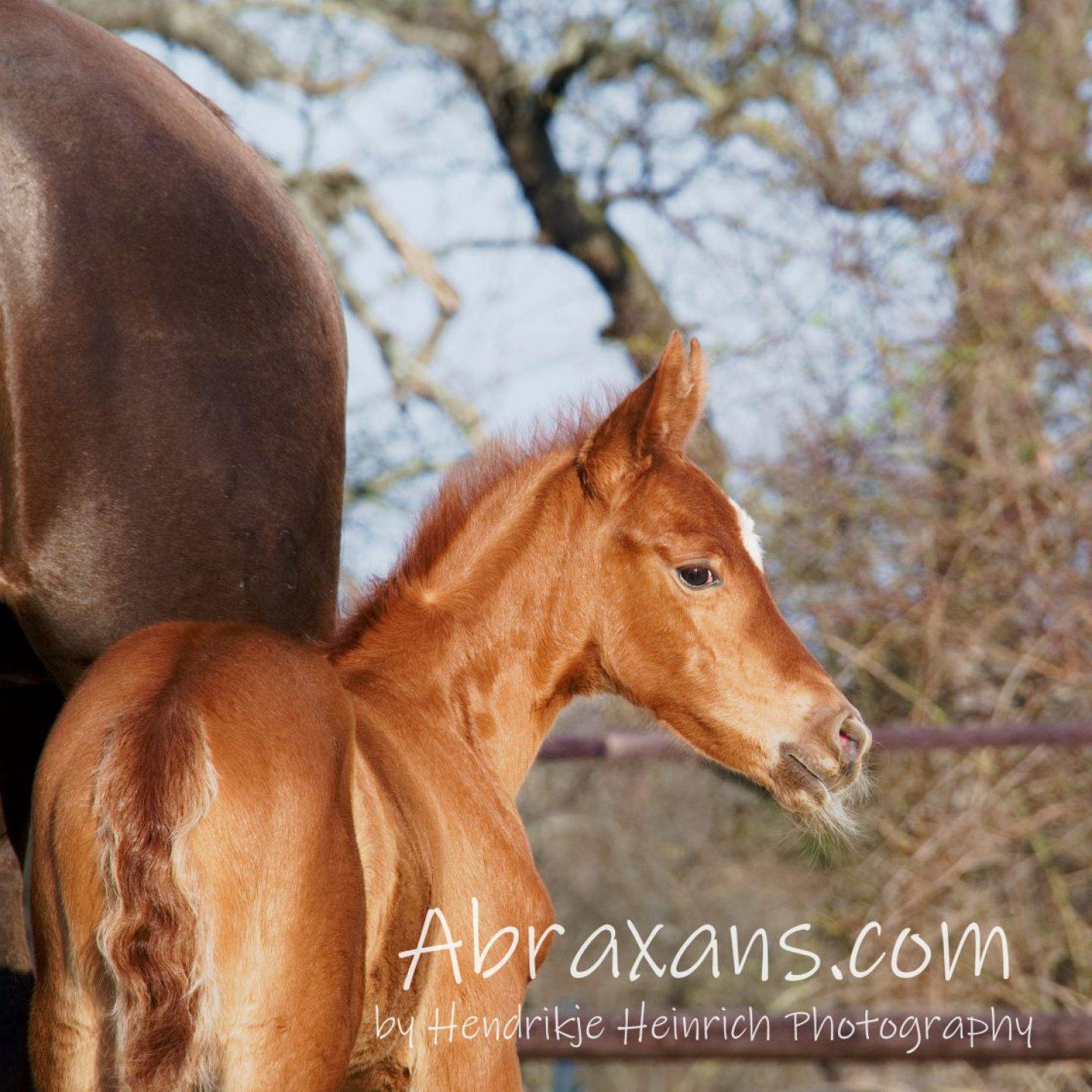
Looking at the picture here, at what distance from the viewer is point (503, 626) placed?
2646 mm

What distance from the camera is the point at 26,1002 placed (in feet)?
7.47

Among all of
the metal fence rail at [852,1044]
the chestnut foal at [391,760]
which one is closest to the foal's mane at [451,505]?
the chestnut foal at [391,760]

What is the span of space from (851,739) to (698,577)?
1.30ft

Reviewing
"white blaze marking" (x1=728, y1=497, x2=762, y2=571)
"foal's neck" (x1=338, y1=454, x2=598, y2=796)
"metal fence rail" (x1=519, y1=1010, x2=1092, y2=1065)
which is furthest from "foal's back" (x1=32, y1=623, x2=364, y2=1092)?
"metal fence rail" (x1=519, y1=1010, x2=1092, y2=1065)

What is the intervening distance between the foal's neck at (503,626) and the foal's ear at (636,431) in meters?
0.05

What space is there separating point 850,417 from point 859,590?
85 centimetres

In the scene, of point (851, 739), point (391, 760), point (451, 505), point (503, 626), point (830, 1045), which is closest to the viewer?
point (391, 760)

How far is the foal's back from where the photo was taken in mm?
1739

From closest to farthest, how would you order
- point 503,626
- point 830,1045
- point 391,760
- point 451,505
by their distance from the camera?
point 391,760
point 503,626
point 451,505
point 830,1045

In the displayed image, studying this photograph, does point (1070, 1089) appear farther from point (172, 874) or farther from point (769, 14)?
point (769, 14)

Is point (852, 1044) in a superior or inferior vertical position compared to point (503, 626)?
inferior

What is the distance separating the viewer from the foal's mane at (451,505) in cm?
264

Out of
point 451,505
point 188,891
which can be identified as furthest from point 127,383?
point 188,891

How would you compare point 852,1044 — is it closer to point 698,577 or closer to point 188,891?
point 698,577
